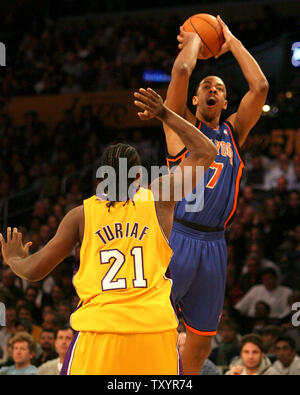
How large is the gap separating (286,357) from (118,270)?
3595 mm

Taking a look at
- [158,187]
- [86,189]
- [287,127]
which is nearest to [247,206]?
[287,127]

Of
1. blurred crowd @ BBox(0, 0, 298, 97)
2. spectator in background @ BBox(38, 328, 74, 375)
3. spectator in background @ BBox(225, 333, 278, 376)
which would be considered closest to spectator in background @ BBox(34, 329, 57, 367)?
spectator in background @ BBox(38, 328, 74, 375)

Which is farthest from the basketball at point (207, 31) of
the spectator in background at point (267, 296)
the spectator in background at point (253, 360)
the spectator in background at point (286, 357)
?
the spectator in background at point (267, 296)

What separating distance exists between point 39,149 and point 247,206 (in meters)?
4.87

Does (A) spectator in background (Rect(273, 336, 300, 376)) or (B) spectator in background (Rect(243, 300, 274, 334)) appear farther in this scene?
(B) spectator in background (Rect(243, 300, 274, 334))

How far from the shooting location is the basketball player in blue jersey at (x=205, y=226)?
494 cm

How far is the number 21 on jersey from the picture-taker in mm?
3562

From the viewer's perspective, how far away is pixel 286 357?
665 cm

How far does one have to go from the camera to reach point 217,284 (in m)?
5.02

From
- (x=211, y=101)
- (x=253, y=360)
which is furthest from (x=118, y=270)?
(x=253, y=360)

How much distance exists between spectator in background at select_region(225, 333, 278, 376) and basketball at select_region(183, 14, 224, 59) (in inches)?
109

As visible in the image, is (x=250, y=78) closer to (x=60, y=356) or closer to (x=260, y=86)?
(x=260, y=86)

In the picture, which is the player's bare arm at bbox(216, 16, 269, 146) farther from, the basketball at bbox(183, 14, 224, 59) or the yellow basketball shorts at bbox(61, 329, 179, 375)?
the yellow basketball shorts at bbox(61, 329, 179, 375)
